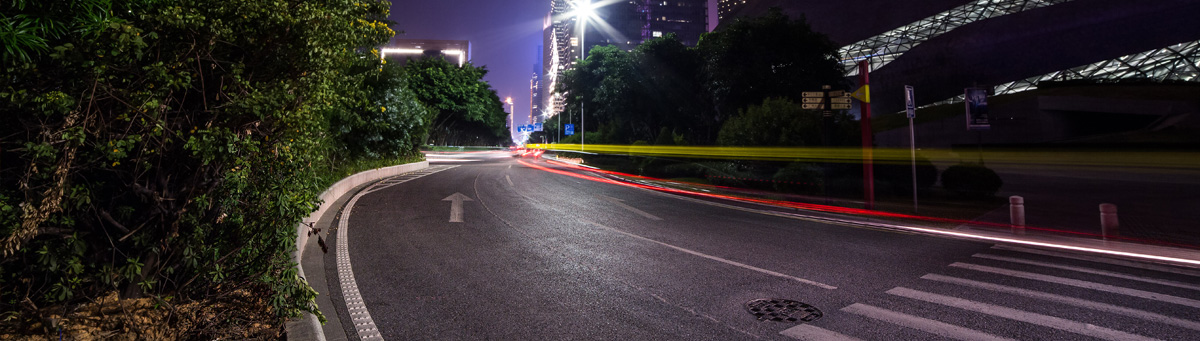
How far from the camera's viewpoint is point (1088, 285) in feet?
18.8

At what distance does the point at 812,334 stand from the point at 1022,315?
2.31m

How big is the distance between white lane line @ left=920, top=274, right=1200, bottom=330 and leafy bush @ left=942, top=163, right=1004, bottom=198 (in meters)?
11.2

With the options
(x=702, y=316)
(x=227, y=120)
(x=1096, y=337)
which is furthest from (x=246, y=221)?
(x=1096, y=337)

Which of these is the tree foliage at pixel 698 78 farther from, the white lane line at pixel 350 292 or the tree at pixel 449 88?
the white lane line at pixel 350 292

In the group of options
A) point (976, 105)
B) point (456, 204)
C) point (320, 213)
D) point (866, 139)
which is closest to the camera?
point (320, 213)

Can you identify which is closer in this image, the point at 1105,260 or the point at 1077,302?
the point at 1077,302

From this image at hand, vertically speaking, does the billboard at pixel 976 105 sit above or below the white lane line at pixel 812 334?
above

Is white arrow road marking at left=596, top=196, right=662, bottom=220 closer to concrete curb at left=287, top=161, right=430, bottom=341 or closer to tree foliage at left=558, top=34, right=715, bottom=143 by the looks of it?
concrete curb at left=287, top=161, right=430, bottom=341

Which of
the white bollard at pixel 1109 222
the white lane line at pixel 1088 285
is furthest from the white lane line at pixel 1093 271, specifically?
the white bollard at pixel 1109 222

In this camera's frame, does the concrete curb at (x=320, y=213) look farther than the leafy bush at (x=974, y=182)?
No

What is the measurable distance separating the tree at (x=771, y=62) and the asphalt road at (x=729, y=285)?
82.2 feet

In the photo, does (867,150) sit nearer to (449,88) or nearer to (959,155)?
(959,155)

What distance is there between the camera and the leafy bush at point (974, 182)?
1484cm

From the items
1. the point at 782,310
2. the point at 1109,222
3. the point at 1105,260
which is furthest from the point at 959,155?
the point at 782,310
